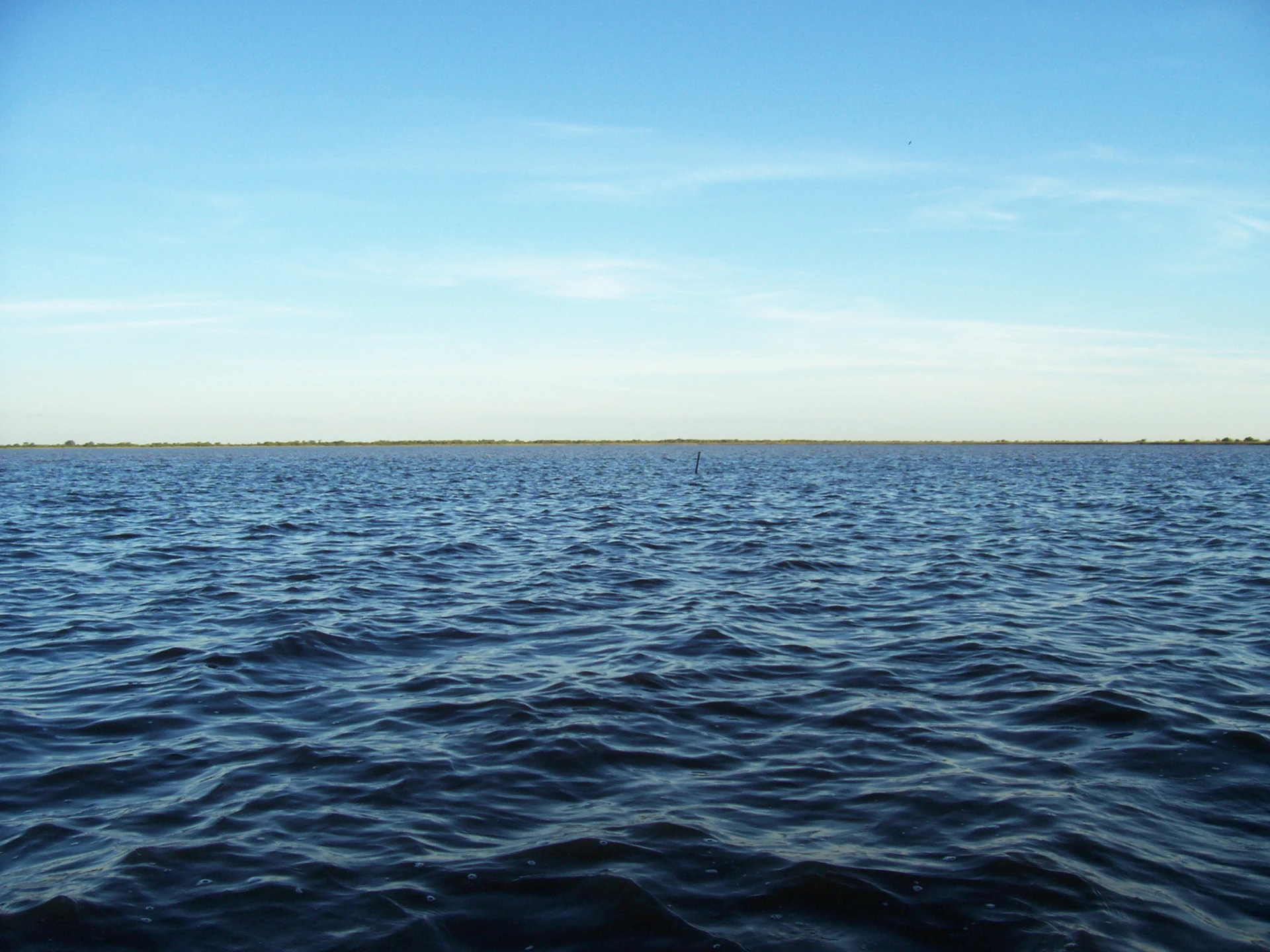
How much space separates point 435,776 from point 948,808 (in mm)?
5030

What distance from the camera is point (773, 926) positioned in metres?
6.27

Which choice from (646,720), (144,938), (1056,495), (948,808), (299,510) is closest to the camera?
(144,938)

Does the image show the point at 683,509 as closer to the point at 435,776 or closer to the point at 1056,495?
the point at 1056,495

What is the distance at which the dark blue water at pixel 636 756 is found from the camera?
21.1 feet

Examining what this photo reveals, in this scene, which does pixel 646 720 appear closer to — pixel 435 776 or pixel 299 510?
pixel 435 776

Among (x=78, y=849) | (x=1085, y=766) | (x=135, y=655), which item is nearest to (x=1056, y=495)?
(x=1085, y=766)

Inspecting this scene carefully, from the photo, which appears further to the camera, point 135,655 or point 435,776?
point 135,655

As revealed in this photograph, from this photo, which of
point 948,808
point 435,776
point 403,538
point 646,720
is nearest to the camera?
point 948,808

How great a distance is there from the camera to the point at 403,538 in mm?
29531

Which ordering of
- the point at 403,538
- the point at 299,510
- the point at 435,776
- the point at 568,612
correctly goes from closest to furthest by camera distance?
1. the point at 435,776
2. the point at 568,612
3. the point at 403,538
4. the point at 299,510

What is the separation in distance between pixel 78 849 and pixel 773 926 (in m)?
5.79

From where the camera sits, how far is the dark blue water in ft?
21.1

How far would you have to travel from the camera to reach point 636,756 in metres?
9.47

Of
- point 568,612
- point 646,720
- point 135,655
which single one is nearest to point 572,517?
point 568,612
